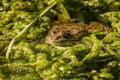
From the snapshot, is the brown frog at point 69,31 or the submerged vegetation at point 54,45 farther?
the brown frog at point 69,31

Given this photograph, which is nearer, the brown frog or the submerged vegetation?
the submerged vegetation

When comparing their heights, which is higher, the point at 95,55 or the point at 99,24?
the point at 99,24

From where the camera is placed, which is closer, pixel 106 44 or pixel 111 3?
pixel 106 44

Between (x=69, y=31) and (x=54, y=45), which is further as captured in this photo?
(x=69, y=31)

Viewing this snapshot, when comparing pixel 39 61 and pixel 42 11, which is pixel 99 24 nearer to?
pixel 42 11

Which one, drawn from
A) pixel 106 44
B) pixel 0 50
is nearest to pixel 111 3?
pixel 106 44
